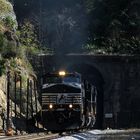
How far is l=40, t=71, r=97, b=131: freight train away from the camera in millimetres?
40188

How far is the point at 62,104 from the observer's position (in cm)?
4034

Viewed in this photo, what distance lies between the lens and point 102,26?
327 ft

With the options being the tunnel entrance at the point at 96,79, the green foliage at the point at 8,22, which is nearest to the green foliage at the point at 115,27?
the tunnel entrance at the point at 96,79

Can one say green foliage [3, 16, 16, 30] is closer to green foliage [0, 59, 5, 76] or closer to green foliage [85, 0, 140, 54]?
green foliage [0, 59, 5, 76]

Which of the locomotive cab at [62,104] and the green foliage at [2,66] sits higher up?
the green foliage at [2,66]

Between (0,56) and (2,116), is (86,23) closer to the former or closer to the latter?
(0,56)

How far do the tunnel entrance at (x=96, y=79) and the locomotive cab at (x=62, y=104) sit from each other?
40885 mm

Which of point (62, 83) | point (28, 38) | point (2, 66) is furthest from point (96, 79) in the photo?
point (62, 83)

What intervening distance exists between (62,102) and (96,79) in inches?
1828

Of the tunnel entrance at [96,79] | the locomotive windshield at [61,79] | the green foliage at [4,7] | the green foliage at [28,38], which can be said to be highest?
the green foliage at [4,7]

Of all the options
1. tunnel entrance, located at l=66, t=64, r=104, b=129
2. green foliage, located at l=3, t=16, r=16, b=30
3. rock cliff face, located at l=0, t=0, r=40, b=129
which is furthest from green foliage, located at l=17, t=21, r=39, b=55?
green foliage, located at l=3, t=16, r=16, b=30

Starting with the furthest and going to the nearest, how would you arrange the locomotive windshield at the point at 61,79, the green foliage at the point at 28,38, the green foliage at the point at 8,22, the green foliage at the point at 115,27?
the green foliage at the point at 115,27 < the green foliage at the point at 28,38 < the green foliage at the point at 8,22 < the locomotive windshield at the point at 61,79

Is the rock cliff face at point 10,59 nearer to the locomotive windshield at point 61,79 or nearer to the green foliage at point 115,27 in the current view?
the locomotive windshield at point 61,79

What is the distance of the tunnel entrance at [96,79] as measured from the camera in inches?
3272
